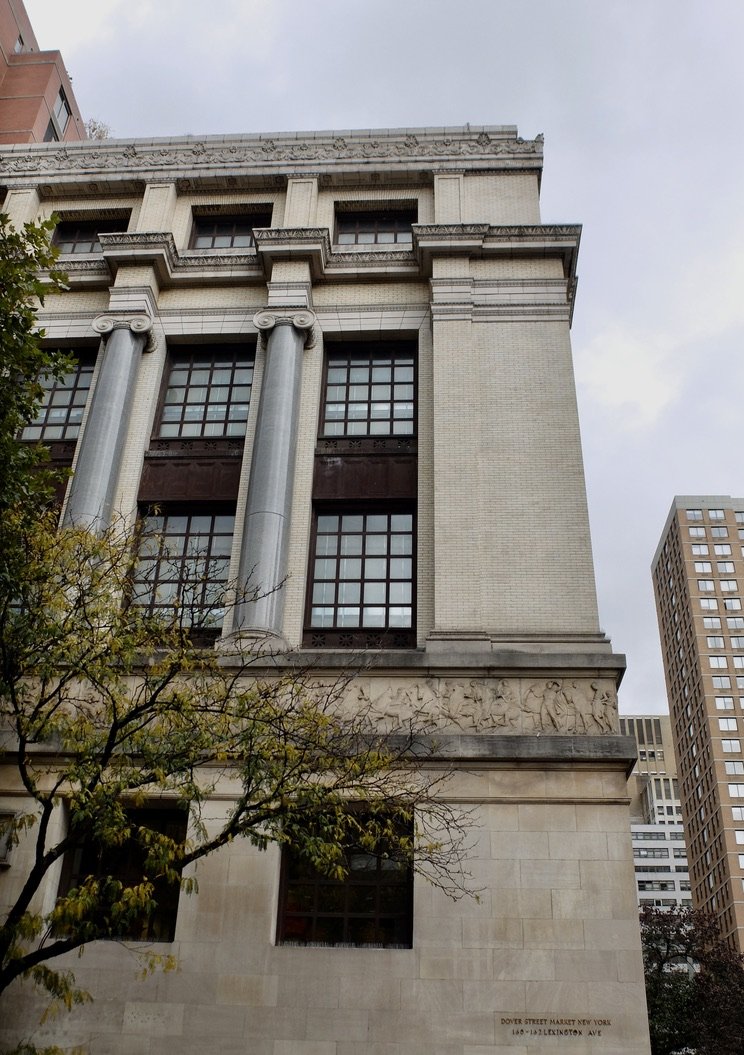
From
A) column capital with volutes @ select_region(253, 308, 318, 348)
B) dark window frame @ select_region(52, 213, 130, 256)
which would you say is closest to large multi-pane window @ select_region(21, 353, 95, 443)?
dark window frame @ select_region(52, 213, 130, 256)

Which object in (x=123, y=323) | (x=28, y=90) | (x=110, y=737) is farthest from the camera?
(x=28, y=90)

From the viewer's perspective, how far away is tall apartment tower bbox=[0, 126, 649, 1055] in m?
13.5

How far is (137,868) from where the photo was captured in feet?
50.3

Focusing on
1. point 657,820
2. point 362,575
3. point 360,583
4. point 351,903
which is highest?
point 657,820

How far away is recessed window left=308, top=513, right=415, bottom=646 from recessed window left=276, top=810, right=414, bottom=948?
4154 millimetres

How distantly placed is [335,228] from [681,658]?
113 m

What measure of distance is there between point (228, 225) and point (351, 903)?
17.4 meters

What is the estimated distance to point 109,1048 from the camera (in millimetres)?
13320

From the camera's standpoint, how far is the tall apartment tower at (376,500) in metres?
13.5

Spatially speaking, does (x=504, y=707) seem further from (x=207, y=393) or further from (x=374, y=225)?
(x=374, y=225)

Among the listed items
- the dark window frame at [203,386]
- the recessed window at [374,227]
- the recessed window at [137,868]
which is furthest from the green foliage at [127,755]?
the recessed window at [374,227]

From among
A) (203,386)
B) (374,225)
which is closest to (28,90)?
(374,225)

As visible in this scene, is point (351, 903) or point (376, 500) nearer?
point (351, 903)

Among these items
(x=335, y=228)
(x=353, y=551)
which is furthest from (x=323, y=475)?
(x=335, y=228)
